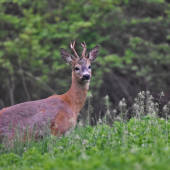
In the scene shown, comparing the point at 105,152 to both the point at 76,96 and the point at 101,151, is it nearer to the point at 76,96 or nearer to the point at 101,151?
the point at 101,151

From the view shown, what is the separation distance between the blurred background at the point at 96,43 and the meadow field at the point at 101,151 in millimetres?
7190

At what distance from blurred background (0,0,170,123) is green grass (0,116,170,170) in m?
7.13

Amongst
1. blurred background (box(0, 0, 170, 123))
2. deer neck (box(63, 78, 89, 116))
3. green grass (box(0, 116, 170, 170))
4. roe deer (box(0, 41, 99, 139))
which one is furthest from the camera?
blurred background (box(0, 0, 170, 123))

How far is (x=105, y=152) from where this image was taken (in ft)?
12.7

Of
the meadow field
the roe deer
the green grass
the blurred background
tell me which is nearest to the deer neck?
the roe deer

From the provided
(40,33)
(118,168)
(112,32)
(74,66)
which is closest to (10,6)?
(40,33)

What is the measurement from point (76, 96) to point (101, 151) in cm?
295

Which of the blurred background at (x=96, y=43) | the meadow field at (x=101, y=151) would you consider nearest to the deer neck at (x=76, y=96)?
the meadow field at (x=101, y=151)

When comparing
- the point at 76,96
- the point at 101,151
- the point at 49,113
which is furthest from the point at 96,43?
the point at 101,151

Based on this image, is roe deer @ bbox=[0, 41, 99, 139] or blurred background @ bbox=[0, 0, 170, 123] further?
blurred background @ bbox=[0, 0, 170, 123]

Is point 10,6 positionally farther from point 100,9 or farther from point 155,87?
point 155,87

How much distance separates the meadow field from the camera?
2.97 m

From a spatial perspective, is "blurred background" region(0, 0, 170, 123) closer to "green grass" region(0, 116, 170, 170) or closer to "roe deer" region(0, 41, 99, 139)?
"roe deer" region(0, 41, 99, 139)

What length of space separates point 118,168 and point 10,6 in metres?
13.2
